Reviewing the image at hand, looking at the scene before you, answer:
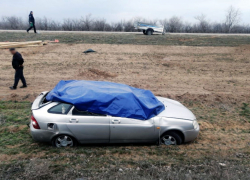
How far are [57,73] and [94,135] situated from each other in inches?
332

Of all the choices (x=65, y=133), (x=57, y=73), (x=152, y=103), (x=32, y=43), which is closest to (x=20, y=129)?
(x=65, y=133)

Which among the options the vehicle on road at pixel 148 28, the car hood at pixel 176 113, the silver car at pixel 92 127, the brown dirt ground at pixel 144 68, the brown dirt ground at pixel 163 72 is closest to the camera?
the silver car at pixel 92 127

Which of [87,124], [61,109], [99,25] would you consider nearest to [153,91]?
[87,124]

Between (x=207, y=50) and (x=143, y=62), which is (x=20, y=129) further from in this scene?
(x=207, y=50)

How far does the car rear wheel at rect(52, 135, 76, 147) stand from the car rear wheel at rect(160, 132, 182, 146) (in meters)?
2.11

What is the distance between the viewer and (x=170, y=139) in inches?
234

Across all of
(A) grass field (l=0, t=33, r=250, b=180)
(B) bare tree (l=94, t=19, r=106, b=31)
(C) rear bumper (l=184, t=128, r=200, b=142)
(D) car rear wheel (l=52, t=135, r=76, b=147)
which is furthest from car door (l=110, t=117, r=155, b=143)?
(B) bare tree (l=94, t=19, r=106, b=31)

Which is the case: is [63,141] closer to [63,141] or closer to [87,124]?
[63,141]

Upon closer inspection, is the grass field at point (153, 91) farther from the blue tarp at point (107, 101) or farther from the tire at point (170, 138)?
the blue tarp at point (107, 101)

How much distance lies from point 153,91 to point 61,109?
19.9 feet

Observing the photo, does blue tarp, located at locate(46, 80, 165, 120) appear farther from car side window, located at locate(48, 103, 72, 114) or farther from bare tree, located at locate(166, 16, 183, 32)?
bare tree, located at locate(166, 16, 183, 32)

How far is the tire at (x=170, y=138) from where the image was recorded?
232 inches

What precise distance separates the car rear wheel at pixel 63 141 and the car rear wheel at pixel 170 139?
82.9 inches

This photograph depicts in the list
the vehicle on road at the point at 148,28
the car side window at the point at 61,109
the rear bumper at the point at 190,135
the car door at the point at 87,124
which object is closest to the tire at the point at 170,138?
the rear bumper at the point at 190,135
